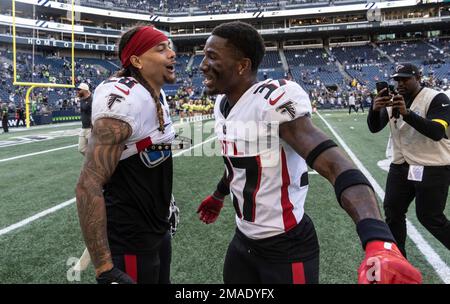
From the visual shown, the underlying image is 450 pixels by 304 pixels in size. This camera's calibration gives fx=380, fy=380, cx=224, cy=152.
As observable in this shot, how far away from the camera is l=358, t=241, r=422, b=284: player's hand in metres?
1.10

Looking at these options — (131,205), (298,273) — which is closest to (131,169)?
(131,205)

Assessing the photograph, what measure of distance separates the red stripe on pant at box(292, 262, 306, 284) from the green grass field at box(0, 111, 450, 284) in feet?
3.97

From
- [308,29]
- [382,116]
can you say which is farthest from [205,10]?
→ [382,116]

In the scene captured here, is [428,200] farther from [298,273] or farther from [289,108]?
[289,108]

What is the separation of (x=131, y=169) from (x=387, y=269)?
1363 mm

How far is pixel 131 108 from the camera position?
1.85 m

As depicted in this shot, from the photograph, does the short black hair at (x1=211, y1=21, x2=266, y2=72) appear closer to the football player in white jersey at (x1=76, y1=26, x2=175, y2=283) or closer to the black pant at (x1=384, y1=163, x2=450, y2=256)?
the football player in white jersey at (x1=76, y1=26, x2=175, y2=283)

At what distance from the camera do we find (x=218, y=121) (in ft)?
7.32

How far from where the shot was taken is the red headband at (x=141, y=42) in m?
2.20

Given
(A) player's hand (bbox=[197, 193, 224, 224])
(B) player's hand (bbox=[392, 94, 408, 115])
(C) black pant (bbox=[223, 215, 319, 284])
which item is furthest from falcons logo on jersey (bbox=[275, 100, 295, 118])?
(B) player's hand (bbox=[392, 94, 408, 115])

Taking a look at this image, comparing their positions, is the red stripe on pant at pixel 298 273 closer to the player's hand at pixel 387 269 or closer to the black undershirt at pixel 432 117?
the player's hand at pixel 387 269

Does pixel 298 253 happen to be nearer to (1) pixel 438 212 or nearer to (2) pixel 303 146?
(2) pixel 303 146

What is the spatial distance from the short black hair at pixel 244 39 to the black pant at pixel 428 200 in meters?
2.36

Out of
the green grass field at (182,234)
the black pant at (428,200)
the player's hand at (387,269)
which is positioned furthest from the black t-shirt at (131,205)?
the black pant at (428,200)
